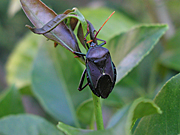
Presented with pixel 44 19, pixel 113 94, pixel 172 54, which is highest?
pixel 44 19

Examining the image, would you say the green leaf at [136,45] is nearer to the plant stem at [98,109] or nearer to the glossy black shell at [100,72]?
the glossy black shell at [100,72]

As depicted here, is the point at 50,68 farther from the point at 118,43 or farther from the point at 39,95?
the point at 118,43

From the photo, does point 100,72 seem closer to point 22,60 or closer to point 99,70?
point 99,70

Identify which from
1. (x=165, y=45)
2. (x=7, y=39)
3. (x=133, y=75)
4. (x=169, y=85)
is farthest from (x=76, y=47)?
(x=7, y=39)

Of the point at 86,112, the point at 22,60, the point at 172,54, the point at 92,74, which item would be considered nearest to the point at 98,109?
the point at 92,74

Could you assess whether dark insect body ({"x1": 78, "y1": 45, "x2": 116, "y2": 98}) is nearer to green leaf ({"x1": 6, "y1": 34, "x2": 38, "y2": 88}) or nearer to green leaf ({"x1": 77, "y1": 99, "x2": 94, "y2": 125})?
green leaf ({"x1": 77, "y1": 99, "x2": 94, "y2": 125})

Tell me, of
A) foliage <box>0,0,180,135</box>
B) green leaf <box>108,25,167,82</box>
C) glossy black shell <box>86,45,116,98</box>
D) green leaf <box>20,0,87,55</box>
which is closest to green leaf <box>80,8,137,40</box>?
foliage <box>0,0,180,135</box>
